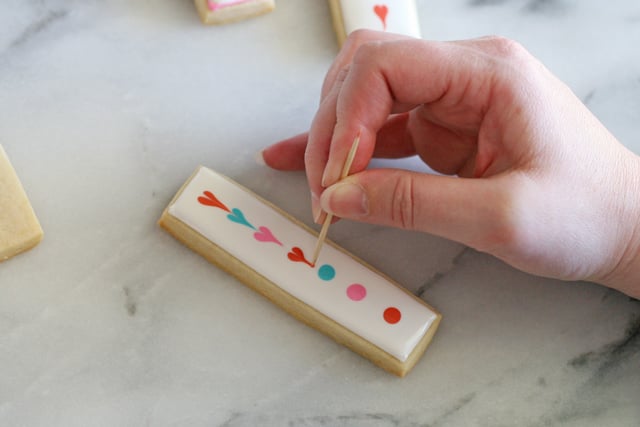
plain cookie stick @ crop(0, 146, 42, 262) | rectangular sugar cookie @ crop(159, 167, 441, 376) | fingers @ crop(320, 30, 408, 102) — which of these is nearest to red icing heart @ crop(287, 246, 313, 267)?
rectangular sugar cookie @ crop(159, 167, 441, 376)

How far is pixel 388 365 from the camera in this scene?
1003 mm

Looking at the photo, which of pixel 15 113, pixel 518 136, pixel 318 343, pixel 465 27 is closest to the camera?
pixel 518 136

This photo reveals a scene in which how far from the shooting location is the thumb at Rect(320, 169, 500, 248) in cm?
87

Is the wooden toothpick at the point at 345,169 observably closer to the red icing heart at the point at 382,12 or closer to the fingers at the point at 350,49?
the fingers at the point at 350,49

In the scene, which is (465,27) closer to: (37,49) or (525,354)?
(525,354)

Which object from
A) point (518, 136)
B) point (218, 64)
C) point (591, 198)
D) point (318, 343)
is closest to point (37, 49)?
point (218, 64)

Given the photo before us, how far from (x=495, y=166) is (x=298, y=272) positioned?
30 cm

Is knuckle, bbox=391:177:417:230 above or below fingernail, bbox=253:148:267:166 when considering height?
above

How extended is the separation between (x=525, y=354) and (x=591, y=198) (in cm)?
25

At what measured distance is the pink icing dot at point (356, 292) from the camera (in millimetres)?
1021

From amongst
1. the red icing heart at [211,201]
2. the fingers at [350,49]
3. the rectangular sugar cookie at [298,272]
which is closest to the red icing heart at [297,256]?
the rectangular sugar cookie at [298,272]

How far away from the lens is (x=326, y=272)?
1036 mm

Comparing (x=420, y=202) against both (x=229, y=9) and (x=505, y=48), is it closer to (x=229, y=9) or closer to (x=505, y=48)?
(x=505, y=48)

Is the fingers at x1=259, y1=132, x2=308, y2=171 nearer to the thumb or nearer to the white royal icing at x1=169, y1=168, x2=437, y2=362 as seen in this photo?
the white royal icing at x1=169, y1=168, x2=437, y2=362
